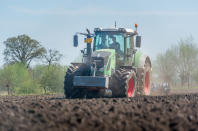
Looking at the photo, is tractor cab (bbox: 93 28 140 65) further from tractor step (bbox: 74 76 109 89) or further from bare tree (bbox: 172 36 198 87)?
bare tree (bbox: 172 36 198 87)

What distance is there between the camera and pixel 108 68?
10.1 metres

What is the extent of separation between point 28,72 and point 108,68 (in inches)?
1015

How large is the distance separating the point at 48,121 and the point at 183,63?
39288mm

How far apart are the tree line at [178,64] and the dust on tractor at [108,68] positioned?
29.9 m

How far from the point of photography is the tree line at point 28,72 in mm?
27734

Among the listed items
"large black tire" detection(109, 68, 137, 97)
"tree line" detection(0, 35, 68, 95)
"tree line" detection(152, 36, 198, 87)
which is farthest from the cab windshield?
"tree line" detection(152, 36, 198, 87)

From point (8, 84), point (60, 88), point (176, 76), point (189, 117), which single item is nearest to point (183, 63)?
point (176, 76)

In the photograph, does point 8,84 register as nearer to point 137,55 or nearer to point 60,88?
point 60,88

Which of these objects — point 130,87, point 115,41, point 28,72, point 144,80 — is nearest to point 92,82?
point 130,87

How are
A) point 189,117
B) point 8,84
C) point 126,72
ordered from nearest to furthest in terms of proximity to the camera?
Result: point 189,117
point 126,72
point 8,84

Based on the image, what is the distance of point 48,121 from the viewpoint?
4828mm

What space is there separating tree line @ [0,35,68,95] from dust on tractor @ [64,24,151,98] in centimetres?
1212

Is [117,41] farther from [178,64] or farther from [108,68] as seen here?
[178,64]

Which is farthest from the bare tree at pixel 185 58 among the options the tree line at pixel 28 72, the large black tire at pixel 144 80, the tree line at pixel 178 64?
the large black tire at pixel 144 80
